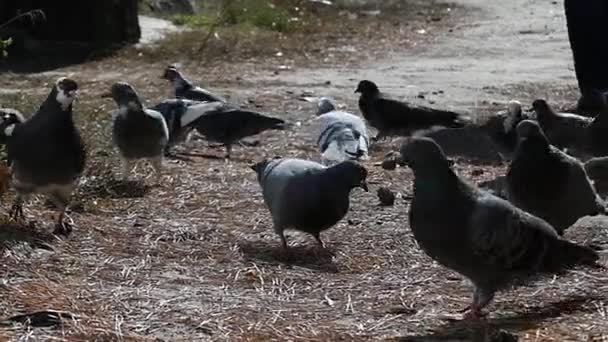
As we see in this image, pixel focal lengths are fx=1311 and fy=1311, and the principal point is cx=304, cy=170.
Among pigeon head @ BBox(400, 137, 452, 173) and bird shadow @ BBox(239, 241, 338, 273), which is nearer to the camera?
pigeon head @ BBox(400, 137, 452, 173)

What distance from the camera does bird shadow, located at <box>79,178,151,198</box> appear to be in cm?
744

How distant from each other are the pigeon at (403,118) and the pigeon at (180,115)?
147 centimetres

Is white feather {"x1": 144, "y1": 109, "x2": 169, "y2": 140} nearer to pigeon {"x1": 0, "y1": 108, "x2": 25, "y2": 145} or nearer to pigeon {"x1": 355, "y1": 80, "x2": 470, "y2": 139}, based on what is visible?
pigeon {"x1": 0, "y1": 108, "x2": 25, "y2": 145}

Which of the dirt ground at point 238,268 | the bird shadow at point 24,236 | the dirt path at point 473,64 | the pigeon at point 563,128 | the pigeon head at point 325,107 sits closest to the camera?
the dirt ground at point 238,268

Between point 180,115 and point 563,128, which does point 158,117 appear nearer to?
point 180,115

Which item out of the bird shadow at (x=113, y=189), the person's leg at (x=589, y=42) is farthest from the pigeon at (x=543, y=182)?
the person's leg at (x=589, y=42)

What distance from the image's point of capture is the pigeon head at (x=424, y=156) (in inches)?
197

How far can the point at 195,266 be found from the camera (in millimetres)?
5914

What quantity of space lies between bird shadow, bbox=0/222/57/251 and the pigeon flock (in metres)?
0.16

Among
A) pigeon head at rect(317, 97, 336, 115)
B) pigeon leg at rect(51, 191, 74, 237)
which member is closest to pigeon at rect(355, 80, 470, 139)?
pigeon head at rect(317, 97, 336, 115)

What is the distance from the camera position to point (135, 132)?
317 inches

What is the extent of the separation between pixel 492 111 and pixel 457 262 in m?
6.04

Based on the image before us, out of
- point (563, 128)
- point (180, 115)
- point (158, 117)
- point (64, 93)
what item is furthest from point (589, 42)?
point (64, 93)

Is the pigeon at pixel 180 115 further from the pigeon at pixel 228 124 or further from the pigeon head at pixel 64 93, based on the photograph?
the pigeon head at pixel 64 93
